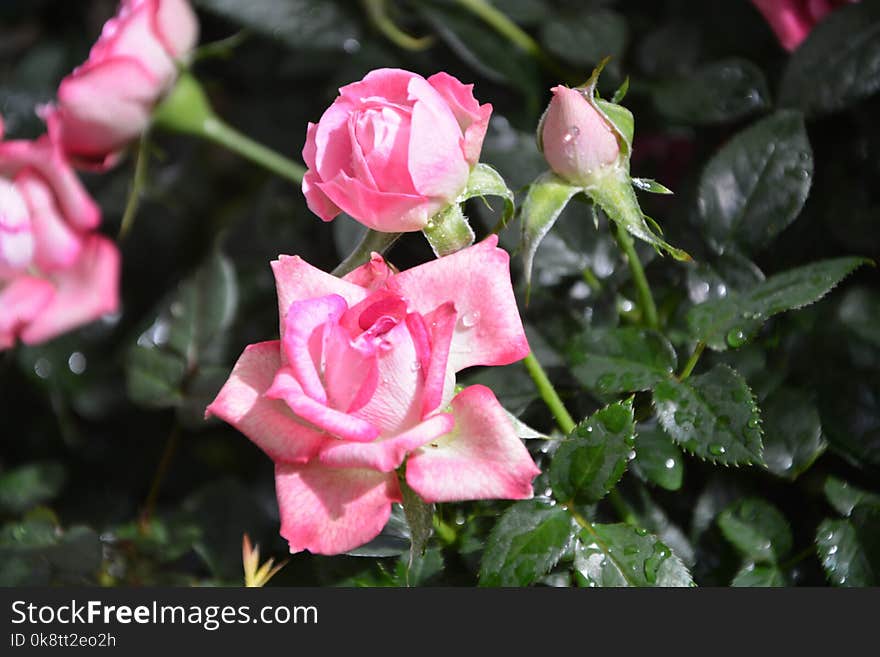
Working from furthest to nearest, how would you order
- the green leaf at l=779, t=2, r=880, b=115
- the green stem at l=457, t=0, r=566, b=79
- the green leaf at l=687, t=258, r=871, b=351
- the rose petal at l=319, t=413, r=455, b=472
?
the green stem at l=457, t=0, r=566, b=79
the green leaf at l=779, t=2, r=880, b=115
the green leaf at l=687, t=258, r=871, b=351
the rose petal at l=319, t=413, r=455, b=472

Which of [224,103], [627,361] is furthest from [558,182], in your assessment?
[224,103]

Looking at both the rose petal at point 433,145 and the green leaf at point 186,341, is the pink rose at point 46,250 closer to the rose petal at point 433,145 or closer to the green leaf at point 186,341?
the green leaf at point 186,341

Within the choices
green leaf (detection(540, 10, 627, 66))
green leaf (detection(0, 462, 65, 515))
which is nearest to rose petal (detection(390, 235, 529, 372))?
green leaf (detection(540, 10, 627, 66))

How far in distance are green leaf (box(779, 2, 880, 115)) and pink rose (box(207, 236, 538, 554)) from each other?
0.30 meters

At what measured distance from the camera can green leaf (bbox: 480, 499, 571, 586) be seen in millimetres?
420

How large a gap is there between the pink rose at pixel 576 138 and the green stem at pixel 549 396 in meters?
0.10

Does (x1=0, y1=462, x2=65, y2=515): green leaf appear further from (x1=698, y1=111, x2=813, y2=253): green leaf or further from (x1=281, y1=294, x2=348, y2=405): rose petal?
(x1=698, y1=111, x2=813, y2=253): green leaf

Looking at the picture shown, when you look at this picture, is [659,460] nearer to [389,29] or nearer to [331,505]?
[331,505]

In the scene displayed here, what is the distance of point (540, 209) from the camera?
1.40ft

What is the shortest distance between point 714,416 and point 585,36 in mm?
350

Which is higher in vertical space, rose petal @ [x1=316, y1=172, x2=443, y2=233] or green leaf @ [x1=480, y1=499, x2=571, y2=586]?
rose petal @ [x1=316, y1=172, x2=443, y2=233]

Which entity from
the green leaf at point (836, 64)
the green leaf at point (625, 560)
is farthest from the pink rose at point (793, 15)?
the green leaf at point (625, 560)

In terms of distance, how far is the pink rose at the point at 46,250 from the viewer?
0.60 m

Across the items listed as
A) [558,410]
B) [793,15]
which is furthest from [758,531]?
[793,15]
